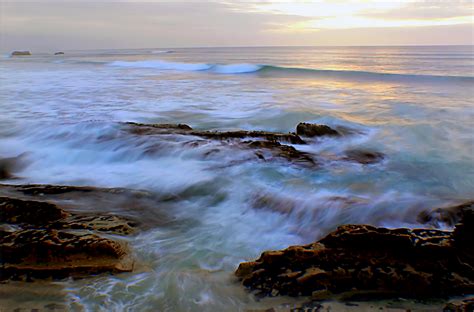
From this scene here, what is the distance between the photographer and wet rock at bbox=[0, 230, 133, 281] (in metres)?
2.65

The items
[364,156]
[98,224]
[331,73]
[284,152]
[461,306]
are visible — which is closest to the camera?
[461,306]

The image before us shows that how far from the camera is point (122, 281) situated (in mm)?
2670

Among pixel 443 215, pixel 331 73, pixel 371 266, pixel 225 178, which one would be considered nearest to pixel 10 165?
pixel 225 178

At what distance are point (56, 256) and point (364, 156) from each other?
4.82 m

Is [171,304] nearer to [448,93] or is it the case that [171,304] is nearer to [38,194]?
[38,194]

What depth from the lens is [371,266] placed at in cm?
255

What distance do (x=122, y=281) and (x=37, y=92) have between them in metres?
13.1

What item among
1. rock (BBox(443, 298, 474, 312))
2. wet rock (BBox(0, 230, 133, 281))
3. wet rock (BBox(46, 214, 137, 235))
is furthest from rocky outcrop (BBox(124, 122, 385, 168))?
rock (BBox(443, 298, 474, 312))

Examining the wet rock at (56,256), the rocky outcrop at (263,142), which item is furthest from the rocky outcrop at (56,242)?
the rocky outcrop at (263,142)

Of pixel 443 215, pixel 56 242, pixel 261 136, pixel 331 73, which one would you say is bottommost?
pixel 443 215

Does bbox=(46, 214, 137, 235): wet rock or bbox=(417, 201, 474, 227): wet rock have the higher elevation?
bbox=(46, 214, 137, 235): wet rock

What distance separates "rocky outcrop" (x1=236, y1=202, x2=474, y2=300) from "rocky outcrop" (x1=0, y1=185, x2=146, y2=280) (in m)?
1.05

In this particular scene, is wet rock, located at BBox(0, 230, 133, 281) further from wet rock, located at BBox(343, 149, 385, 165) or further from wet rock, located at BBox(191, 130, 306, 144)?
wet rock, located at BBox(343, 149, 385, 165)

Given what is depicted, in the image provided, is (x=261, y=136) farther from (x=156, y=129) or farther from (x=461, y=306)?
(x=461, y=306)
